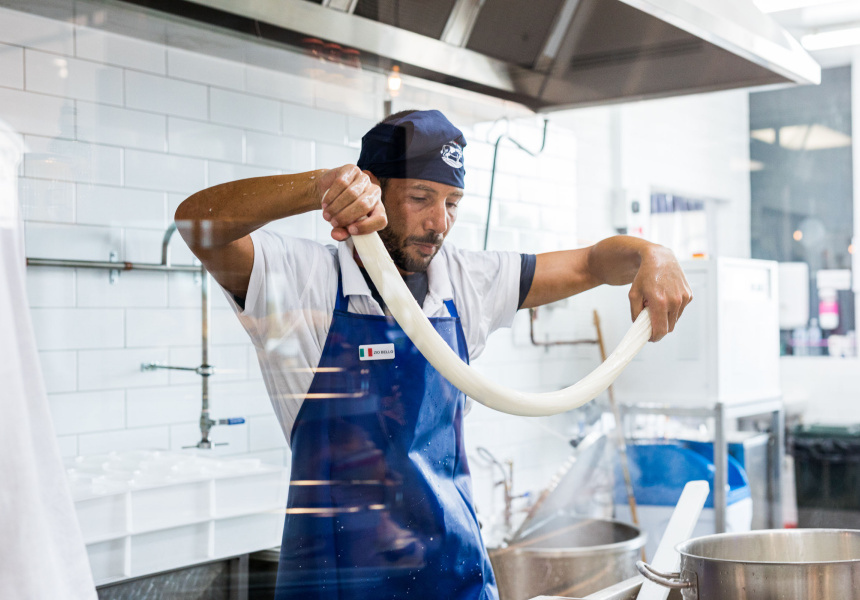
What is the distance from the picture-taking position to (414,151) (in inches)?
39.4

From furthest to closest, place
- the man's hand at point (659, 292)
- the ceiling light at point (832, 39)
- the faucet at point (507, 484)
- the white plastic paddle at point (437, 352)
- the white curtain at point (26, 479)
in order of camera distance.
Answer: the ceiling light at point (832, 39) < the faucet at point (507, 484) < the man's hand at point (659, 292) < the white plastic paddle at point (437, 352) < the white curtain at point (26, 479)

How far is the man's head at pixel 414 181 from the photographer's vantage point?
38.3 inches

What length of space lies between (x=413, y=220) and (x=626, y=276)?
37 centimetres

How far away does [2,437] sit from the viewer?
2.03 ft

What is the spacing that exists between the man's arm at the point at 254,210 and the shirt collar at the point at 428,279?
0.09m

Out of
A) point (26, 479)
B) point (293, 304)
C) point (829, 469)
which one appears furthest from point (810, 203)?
point (26, 479)

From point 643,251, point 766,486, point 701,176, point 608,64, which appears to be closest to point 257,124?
point 643,251

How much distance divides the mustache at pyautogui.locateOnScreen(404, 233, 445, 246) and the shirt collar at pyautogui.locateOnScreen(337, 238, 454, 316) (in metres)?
0.02

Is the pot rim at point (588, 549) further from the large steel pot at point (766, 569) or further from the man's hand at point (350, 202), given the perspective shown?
the man's hand at point (350, 202)

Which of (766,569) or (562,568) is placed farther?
(562,568)

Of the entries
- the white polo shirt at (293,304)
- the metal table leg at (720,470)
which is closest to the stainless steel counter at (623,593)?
the white polo shirt at (293,304)

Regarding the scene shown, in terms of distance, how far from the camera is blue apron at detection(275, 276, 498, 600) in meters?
0.95

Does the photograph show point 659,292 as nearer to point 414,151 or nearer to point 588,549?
point 414,151

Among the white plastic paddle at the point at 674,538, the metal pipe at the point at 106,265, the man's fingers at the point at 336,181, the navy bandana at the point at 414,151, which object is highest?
the navy bandana at the point at 414,151
